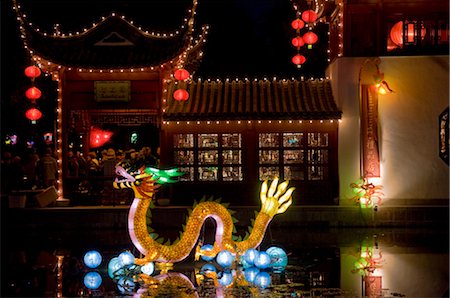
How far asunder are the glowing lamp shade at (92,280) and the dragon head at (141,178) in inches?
54.7

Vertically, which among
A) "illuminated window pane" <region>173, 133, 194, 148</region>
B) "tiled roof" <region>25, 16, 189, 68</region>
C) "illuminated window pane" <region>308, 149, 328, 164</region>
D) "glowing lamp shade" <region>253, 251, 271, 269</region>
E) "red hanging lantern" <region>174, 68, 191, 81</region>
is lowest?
"glowing lamp shade" <region>253, 251, 271, 269</region>

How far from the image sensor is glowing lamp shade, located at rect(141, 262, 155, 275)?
11266 mm

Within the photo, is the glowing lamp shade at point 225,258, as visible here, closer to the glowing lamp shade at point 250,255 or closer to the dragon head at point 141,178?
the glowing lamp shade at point 250,255

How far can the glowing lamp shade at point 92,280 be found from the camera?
10.3 metres

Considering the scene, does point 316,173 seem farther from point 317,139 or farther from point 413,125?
point 413,125

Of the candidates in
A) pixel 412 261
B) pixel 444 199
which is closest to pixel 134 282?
pixel 412 261

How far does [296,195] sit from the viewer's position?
20250 mm

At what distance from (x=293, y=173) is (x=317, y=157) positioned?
32.4 inches

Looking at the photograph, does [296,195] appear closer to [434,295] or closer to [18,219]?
[18,219]

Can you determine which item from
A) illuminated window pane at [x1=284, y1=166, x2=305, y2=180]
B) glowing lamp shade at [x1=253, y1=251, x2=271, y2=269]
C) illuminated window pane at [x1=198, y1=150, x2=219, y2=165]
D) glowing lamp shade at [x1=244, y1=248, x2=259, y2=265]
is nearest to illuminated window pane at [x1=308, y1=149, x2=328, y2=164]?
illuminated window pane at [x1=284, y1=166, x2=305, y2=180]

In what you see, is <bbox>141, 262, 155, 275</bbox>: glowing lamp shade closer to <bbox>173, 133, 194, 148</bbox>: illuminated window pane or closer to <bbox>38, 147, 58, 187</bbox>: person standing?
<bbox>173, 133, 194, 148</bbox>: illuminated window pane

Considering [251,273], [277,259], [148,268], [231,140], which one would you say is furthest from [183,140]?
[251,273]

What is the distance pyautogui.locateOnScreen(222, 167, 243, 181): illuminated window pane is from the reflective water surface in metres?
4.35

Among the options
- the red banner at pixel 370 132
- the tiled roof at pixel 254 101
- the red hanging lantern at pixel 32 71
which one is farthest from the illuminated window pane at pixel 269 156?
the red hanging lantern at pixel 32 71
